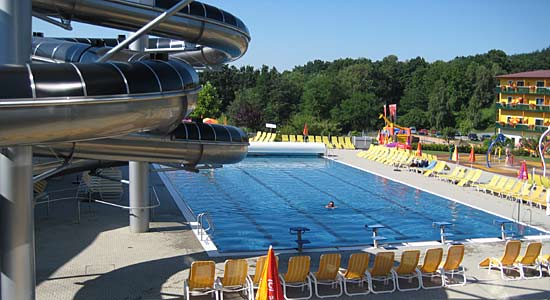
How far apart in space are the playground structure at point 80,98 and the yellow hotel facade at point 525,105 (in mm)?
34761

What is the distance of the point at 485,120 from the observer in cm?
5344

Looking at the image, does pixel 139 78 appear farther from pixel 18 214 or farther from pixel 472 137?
pixel 472 137

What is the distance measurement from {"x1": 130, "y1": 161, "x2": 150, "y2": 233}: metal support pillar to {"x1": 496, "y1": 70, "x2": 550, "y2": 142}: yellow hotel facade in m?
33.1

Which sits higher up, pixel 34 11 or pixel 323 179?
pixel 34 11

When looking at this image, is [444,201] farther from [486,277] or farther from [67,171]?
[67,171]

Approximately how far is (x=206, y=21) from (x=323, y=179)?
12.5m

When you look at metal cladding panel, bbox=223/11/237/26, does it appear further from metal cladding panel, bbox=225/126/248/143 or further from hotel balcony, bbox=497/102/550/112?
hotel balcony, bbox=497/102/550/112

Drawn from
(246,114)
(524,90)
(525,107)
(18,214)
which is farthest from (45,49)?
(524,90)

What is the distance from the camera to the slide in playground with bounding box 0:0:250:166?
18.8 ft

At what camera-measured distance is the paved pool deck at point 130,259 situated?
888 centimetres

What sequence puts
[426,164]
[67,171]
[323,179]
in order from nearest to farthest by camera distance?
[67,171] < [323,179] < [426,164]

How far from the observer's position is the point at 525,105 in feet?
137

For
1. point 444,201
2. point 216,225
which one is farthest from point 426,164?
point 216,225

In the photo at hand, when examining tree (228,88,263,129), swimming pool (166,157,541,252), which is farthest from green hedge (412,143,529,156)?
tree (228,88,263,129)
